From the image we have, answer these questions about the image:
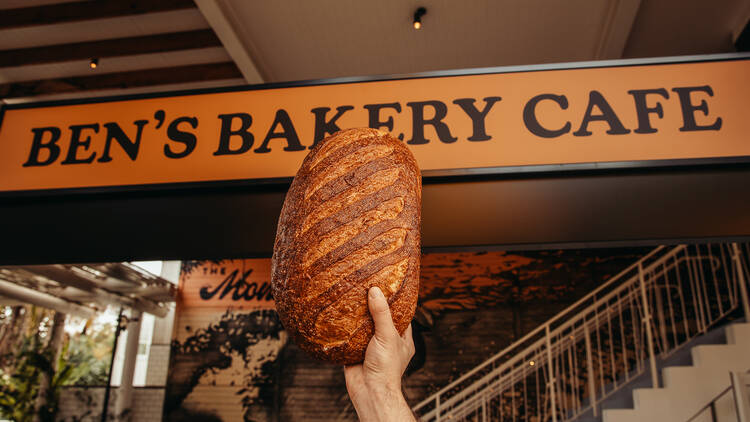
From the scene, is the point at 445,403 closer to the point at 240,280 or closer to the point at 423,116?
the point at 240,280

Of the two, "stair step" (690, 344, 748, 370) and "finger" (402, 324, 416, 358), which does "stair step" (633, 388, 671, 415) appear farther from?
Result: "finger" (402, 324, 416, 358)

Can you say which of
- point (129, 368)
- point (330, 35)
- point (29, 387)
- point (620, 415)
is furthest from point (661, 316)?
Answer: point (29, 387)

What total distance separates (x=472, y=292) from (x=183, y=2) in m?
3.85

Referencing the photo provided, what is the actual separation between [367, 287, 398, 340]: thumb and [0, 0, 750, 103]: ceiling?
2455 mm

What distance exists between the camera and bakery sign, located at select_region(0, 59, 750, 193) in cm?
106

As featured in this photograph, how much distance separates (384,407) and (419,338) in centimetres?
459

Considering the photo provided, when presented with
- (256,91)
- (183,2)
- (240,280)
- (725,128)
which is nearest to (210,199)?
(256,91)

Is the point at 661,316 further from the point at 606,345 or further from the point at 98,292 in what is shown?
the point at 98,292

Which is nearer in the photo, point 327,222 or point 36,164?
point 327,222

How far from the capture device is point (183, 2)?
2.84 metres

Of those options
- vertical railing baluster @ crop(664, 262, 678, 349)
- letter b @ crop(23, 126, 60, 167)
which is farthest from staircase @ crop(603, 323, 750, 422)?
letter b @ crop(23, 126, 60, 167)

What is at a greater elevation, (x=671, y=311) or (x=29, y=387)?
(x=671, y=311)

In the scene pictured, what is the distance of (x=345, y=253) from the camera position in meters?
0.58

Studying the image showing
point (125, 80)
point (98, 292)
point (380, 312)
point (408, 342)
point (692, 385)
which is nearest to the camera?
point (380, 312)
